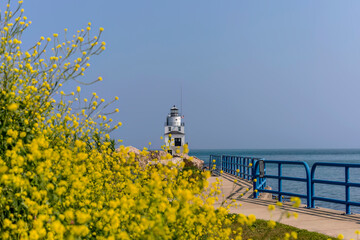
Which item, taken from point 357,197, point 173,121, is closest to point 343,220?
point 357,197

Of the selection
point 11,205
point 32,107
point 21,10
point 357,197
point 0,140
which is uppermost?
point 21,10

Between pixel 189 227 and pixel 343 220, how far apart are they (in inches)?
231

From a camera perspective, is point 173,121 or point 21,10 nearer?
point 21,10

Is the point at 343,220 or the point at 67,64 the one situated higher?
the point at 67,64

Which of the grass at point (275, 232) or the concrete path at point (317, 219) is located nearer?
the grass at point (275, 232)

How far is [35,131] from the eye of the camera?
5.16m

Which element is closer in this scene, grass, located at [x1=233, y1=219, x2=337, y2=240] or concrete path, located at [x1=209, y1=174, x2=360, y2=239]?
grass, located at [x1=233, y1=219, x2=337, y2=240]

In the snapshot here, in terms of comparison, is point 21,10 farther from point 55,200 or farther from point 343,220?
point 343,220

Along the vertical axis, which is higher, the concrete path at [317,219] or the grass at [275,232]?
the concrete path at [317,219]

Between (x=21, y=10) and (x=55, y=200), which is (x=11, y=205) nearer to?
(x=55, y=200)

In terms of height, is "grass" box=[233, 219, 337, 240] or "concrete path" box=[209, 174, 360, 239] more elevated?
"concrete path" box=[209, 174, 360, 239]

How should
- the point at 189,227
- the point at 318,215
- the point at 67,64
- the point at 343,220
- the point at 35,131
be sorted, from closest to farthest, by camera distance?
1. the point at 189,227
2. the point at 35,131
3. the point at 67,64
4. the point at 343,220
5. the point at 318,215

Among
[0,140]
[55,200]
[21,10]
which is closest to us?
[55,200]

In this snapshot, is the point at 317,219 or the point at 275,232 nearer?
the point at 275,232
